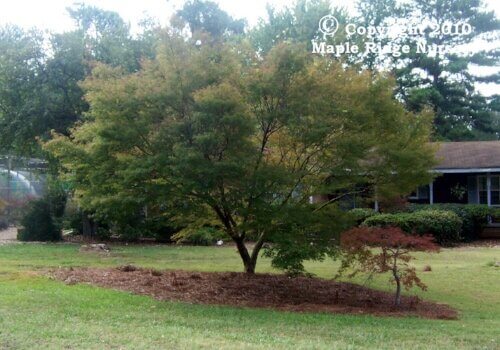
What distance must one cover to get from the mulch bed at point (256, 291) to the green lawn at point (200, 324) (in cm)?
66

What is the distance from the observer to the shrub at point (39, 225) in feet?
88.6

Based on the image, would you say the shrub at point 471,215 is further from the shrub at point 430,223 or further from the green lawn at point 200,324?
the green lawn at point 200,324

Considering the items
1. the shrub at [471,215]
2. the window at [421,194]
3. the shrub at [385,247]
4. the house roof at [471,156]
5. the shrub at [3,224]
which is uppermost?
the house roof at [471,156]

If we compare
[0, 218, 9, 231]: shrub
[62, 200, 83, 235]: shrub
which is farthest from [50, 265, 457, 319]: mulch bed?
[0, 218, 9, 231]: shrub

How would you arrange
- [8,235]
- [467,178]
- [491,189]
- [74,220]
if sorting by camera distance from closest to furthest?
[491,189], [74,220], [8,235], [467,178]

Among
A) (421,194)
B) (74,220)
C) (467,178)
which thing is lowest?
(74,220)

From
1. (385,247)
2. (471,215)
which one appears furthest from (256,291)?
(471,215)

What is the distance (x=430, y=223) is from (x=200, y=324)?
58.0 ft

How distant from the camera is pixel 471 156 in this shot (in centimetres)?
2964

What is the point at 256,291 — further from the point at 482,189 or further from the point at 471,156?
the point at 482,189

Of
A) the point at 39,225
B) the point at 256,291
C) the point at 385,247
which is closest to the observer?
the point at 385,247

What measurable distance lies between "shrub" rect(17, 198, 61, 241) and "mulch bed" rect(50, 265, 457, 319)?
11.9 m

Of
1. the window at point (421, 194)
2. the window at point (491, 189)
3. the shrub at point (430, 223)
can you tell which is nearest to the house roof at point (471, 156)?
the window at point (491, 189)

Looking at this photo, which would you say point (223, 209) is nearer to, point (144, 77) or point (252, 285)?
point (252, 285)
